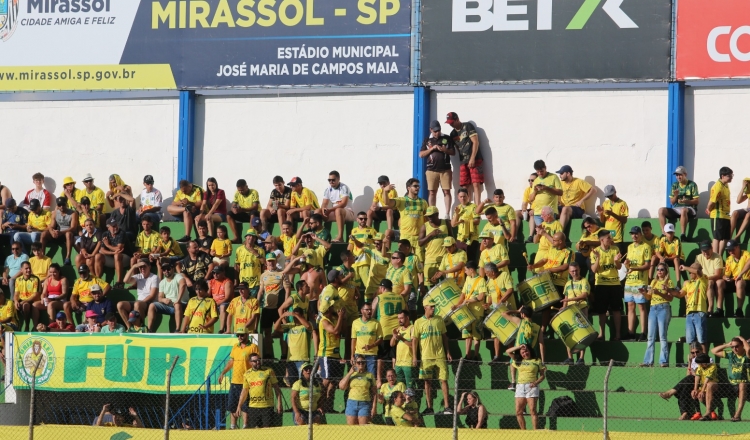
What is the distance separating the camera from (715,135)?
A: 2189cm

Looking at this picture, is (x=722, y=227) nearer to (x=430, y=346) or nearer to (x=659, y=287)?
(x=659, y=287)

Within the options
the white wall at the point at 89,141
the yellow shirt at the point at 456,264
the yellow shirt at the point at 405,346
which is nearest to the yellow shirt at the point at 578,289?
the yellow shirt at the point at 456,264

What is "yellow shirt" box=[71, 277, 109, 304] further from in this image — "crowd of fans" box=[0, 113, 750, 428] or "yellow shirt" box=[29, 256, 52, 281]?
"yellow shirt" box=[29, 256, 52, 281]

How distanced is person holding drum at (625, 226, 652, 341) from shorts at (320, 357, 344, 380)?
14.3 ft

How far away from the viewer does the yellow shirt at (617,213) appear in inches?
797

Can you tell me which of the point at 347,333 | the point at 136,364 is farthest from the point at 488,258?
the point at 136,364

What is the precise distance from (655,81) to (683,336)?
18.2 feet

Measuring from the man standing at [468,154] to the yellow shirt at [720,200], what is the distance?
443cm

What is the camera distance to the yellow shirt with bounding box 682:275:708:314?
17703mm

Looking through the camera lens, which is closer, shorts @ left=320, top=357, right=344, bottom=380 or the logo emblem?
shorts @ left=320, top=357, right=344, bottom=380

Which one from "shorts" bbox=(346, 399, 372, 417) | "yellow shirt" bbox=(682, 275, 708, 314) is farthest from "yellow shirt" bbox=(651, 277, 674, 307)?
"shorts" bbox=(346, 399, 372, 417)

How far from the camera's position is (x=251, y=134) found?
2420 cm

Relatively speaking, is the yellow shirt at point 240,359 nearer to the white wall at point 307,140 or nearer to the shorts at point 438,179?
the shorts at point 438,179

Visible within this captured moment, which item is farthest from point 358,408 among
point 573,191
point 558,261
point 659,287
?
point 573,191
